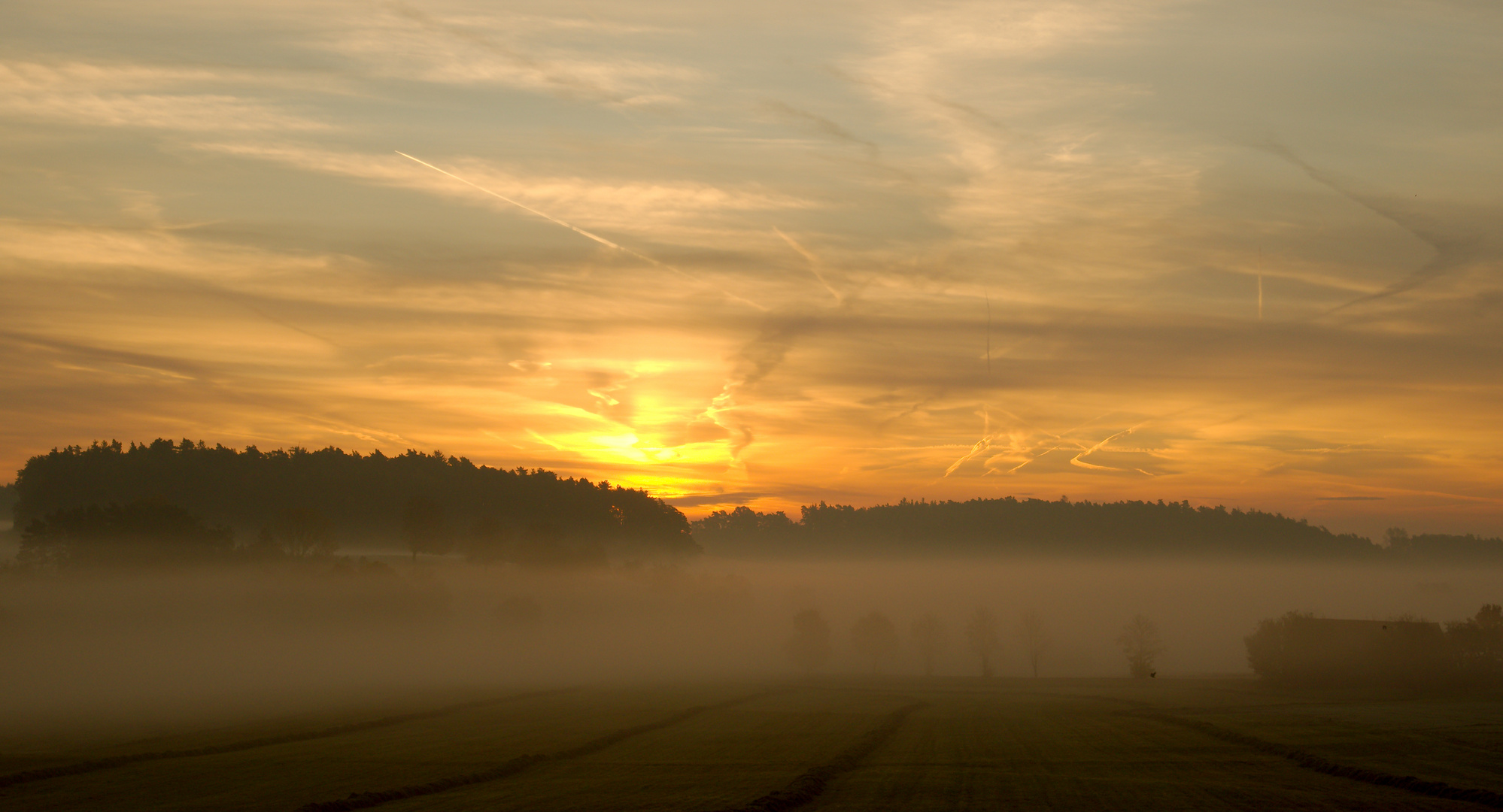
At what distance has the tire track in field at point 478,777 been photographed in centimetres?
3921

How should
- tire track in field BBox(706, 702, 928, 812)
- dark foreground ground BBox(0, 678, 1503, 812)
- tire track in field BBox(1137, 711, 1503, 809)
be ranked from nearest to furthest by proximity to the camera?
tire track in field BBox(706, 702, 928, 812) < tire track in field BBox(1137, 711, 1503, 809) < dark foreground ground BBox(0, 678, 1503, 812)

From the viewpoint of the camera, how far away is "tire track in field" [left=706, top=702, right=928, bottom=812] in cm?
3906

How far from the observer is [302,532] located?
18412 centimetres

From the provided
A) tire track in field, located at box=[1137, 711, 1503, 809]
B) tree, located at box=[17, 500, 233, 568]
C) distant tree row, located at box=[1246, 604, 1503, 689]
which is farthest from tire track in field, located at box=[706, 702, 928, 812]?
tree, located at box=[17, 500, 233, 568]

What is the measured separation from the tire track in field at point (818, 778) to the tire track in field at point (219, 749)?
32200 millimetres

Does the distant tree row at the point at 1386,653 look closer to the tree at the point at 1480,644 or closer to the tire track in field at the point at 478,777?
the tree at the point at 1480,644

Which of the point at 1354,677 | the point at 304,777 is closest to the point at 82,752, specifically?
the point at 304,777

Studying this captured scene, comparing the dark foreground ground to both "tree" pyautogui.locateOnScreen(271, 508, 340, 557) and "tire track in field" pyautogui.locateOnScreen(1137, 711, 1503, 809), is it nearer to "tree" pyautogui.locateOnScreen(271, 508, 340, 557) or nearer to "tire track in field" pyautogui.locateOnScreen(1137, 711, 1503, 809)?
"tire track in field" pyautogui.locateOnScreen(1137, 711, 1503, 809)

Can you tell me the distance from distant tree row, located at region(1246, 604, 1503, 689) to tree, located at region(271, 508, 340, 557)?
153070 mm

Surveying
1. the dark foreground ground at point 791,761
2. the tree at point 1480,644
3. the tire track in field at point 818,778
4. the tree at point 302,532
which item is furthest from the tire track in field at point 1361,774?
the tree at point 302,532

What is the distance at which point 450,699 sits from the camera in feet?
313

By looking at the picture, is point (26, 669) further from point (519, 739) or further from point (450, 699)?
point (519, 739)

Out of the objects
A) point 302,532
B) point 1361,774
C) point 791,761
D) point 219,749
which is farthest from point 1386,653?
point 302,532

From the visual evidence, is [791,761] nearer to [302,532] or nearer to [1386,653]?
[1386,653]
